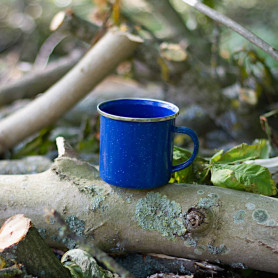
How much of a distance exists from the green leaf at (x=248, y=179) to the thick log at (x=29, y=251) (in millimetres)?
602

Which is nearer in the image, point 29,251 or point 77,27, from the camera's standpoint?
point 29,251

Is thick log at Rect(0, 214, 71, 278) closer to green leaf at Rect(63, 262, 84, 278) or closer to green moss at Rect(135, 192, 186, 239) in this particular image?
green leaf at Rect(63, 262, 84, 278)

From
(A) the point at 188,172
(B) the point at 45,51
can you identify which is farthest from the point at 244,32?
(B) the point at 45,51

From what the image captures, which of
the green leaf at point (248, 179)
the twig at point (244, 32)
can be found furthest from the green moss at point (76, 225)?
the twig at point (244, 32)

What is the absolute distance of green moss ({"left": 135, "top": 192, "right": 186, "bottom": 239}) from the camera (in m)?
1.28

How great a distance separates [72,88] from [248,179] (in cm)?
114

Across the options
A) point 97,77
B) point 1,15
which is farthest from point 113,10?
point 1,15

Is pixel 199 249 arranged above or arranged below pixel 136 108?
below

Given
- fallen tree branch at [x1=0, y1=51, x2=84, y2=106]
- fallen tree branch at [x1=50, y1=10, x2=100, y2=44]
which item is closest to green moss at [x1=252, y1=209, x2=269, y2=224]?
fallen tree branch at [x1=50, y1=10, x2=100, y2=44]

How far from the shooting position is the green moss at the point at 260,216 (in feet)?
4.03

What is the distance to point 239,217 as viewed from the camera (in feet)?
4.10

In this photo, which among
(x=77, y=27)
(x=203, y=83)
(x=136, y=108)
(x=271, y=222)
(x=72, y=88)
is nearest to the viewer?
(x=271, y=222)

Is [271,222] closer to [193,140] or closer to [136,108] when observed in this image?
[193,140]

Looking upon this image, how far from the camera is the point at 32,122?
2.19m
